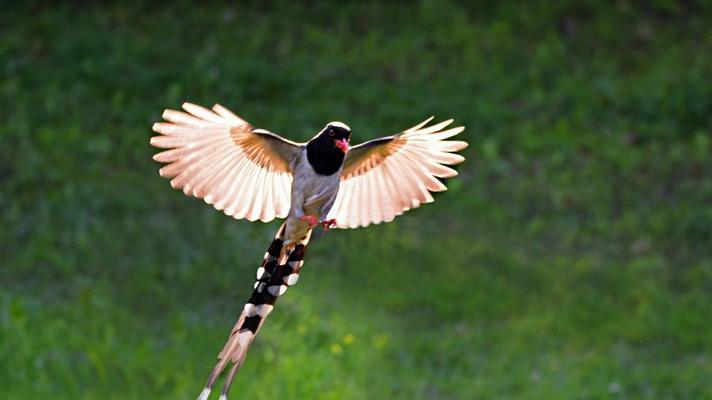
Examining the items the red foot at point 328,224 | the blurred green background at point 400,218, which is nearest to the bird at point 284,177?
the red foot at point 328,224

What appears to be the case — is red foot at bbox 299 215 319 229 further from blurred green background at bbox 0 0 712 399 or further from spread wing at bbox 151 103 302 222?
blurred green background at bbox 0 0 712 399

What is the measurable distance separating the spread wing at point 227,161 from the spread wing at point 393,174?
0.22 m

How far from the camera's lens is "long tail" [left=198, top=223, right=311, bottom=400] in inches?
154

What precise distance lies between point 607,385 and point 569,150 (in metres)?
3.57

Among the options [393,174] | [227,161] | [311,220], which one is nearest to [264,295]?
[311,220]

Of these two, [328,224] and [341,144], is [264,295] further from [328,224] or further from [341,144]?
[341,144]

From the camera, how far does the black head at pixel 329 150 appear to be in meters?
4.04

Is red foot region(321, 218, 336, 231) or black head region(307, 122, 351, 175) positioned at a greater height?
black head region(307, 122, 351, 175)

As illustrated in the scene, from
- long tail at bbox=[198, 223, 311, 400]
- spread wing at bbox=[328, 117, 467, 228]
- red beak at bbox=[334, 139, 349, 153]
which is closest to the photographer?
long tail at bbox=[198, 223, 311, 400]

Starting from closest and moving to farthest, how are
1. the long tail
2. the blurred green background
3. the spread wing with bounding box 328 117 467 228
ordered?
the long tail
the spread wing with bounding box 328 117 467 228
the blurred green background

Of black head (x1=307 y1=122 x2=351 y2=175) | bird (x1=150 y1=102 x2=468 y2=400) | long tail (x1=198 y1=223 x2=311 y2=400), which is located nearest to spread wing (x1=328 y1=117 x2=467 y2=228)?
bird (x1=150 y1=102 x2=468 y2=400)

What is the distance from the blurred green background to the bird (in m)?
3.69

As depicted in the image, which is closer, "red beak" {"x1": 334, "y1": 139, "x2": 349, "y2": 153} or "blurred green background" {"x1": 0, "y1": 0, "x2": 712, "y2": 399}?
"red beak" {"x1": 334, "y1": 139, "x2": 349, "y2": 153}

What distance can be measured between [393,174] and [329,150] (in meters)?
0.44
